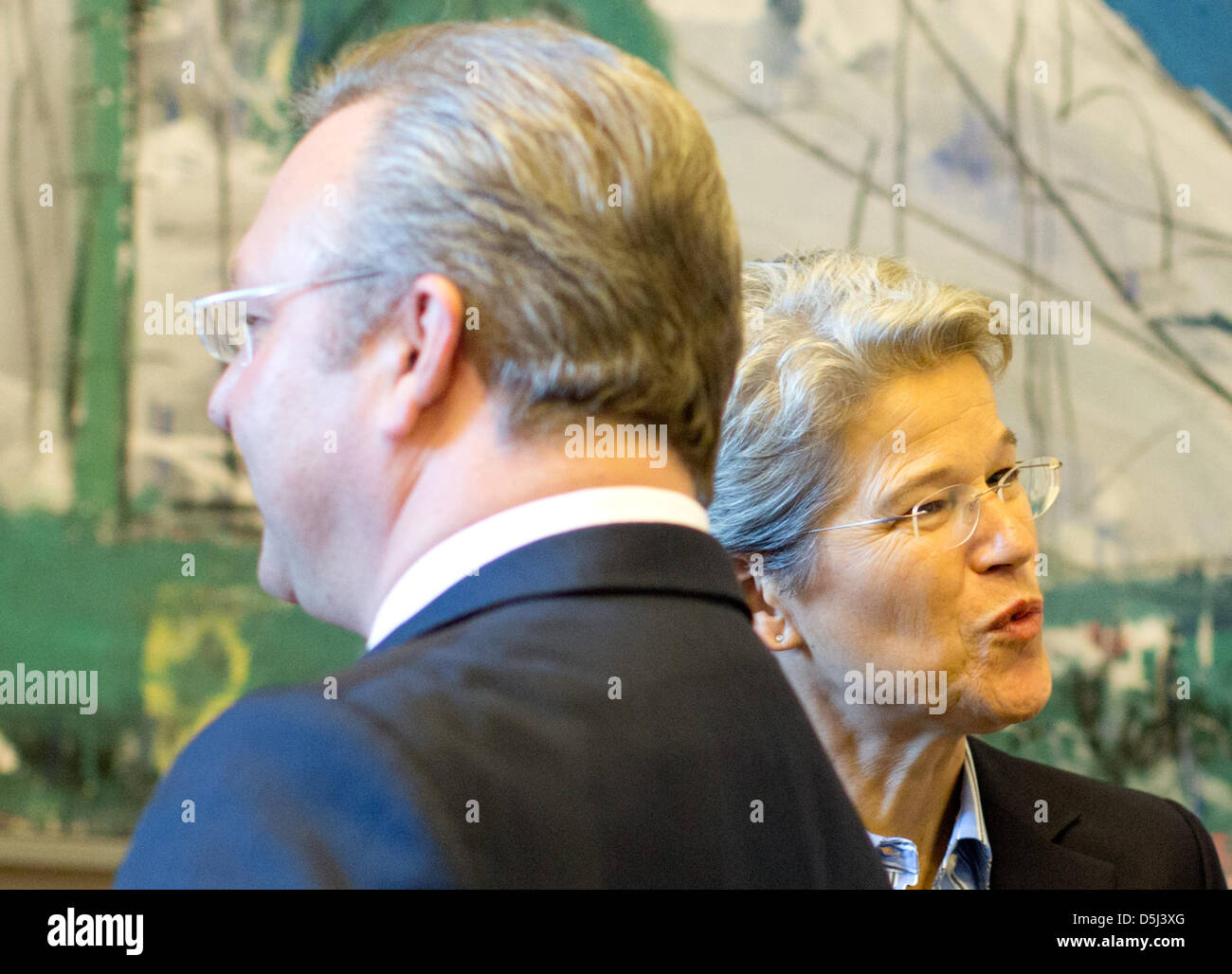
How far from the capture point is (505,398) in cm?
94

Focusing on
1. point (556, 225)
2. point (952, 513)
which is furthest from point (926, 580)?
point (556, 225)

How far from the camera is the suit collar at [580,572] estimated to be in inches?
33.8

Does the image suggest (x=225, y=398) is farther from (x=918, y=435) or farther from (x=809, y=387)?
(x=918, y=435)

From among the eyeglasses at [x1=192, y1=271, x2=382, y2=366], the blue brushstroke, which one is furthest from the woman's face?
the blue brushstroke

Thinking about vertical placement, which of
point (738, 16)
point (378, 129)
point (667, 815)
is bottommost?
point (667, 815)

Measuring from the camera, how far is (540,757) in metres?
0.77

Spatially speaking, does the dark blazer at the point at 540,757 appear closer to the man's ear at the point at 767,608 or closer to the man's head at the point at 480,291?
the man's head at the point at 480,291

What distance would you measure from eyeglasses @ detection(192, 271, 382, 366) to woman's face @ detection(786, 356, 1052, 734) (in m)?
1.13

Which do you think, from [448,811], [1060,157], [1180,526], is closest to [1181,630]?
[1180,526]

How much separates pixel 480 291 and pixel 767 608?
1.22m

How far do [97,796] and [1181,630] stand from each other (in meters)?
2.84

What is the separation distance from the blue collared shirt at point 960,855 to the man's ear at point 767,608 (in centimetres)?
34

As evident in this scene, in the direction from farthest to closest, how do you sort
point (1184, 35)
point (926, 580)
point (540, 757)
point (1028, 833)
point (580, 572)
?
point (1184, 35), point (1028, 833), point (926, 580), point (580, 572), point (540, 757)
